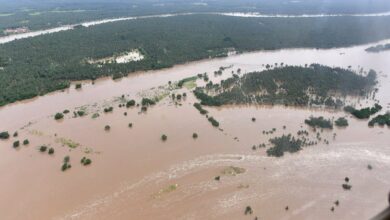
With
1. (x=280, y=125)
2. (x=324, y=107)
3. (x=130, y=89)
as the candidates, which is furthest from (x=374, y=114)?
(x=130, y=89)

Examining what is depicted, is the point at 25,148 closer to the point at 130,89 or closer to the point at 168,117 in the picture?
the point at 168,117

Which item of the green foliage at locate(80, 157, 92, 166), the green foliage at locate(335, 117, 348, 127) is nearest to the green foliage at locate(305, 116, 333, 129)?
the green foliage at locate(335, 117, 348, 127)

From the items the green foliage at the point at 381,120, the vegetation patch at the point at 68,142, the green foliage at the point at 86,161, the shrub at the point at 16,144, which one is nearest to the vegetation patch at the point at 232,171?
the green foliage at the point at 86,161

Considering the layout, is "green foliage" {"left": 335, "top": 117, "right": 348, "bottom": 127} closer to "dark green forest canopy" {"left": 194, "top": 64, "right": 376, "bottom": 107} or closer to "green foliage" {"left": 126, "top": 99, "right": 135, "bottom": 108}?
"dark green forest canopy" {"left": 194, "top": 64, "right": 376, "bottom": 107}

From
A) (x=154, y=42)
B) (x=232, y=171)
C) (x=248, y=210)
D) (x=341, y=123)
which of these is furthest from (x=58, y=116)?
(x=154, y=42)

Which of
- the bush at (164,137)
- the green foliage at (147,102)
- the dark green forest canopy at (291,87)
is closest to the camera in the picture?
the bush at (164,137)

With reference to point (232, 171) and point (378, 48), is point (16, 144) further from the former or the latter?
point (378, 48)

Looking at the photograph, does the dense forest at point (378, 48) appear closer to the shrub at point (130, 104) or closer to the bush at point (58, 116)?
the shrub at point (130, 104)
